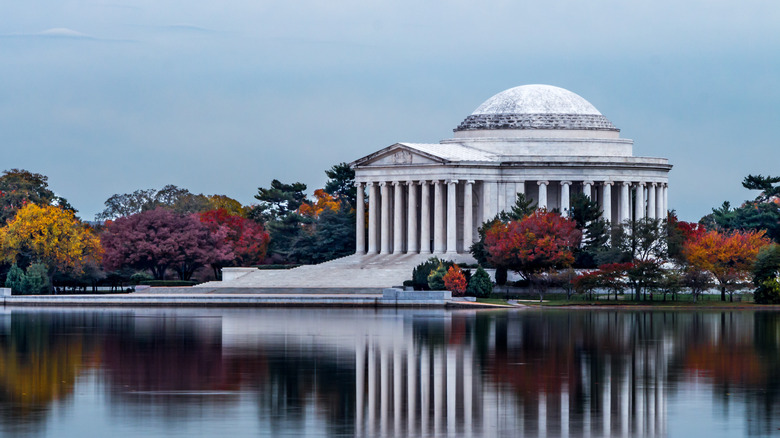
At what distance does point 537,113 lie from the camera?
136250mm

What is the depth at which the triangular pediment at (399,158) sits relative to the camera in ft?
426

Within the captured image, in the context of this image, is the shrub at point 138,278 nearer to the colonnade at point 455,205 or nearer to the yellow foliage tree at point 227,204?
the colonnade at point 455,205

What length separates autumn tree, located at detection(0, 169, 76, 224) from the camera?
135500mm

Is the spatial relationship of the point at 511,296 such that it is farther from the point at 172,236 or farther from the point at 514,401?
the point at 514,401

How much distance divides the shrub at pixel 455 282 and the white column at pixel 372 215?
30.5 meters

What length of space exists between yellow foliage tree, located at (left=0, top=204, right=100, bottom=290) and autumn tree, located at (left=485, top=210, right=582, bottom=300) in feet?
122

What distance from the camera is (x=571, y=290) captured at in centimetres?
10912

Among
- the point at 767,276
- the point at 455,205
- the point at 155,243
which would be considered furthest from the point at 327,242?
the point at 767,276

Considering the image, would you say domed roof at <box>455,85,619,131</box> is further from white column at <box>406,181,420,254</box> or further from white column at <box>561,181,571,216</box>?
white column at <box>406,181,420,254</box>

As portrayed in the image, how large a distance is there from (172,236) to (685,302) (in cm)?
5005

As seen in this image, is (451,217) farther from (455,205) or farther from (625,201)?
(625,201)

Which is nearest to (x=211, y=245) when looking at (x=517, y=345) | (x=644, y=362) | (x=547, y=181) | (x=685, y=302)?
(x=547, y=181)

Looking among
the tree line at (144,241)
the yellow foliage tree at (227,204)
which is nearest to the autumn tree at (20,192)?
the tree line at (144,241)

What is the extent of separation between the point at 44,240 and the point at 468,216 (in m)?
37.7
